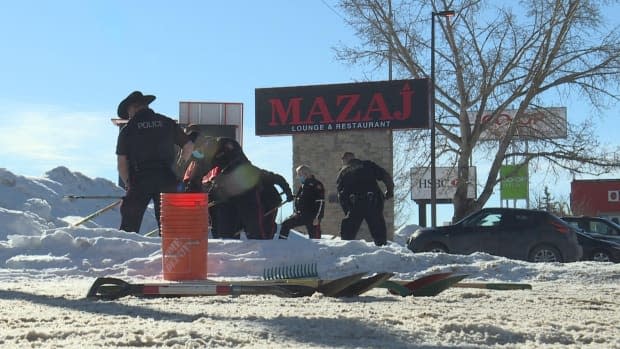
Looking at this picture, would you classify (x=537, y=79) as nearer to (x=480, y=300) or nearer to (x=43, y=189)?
(x=43, y=189)

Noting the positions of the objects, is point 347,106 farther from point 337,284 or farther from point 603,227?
point 337,284

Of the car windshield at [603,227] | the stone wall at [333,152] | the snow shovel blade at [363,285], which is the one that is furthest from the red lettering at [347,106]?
the snow shovel blade at [363,285]

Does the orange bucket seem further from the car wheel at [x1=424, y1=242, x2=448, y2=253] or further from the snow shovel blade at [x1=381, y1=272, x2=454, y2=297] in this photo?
the car wheel at [x1=424, y1=242, x2=448, y2=253]

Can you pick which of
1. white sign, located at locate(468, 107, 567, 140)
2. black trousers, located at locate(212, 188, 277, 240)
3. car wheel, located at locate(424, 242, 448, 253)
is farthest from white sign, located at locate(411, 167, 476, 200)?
black trousers, located at locate(212, 188, 277, 240)

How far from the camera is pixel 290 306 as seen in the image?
5.77 meters

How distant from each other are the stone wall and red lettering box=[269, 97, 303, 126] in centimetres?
58

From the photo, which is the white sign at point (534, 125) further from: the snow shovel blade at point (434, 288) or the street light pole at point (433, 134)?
the snow shovel blade at point (434, 288)

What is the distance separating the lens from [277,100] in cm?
2702

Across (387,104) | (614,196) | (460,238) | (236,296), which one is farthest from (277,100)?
(614,196)

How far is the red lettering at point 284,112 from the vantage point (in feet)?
88.3

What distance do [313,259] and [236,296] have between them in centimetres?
268

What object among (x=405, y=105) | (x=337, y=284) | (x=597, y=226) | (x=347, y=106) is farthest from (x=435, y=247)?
(x=347, y=106)

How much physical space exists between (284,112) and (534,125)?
896 centimetres

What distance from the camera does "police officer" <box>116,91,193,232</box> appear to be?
29.5ft
